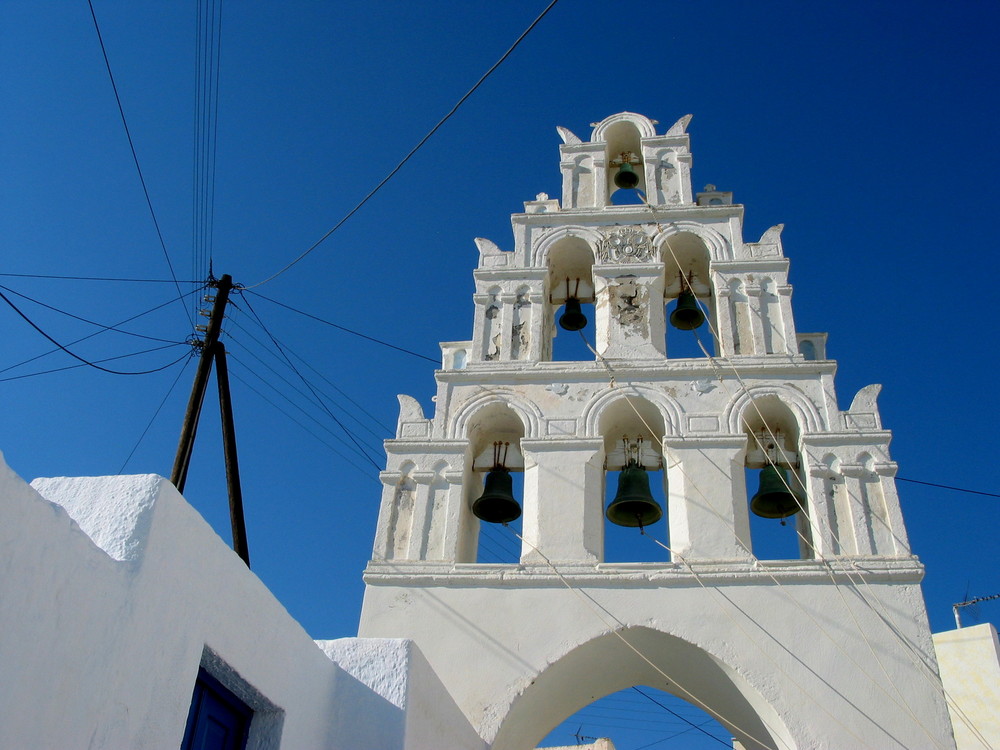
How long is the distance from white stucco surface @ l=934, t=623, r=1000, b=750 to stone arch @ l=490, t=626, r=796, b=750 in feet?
8.57

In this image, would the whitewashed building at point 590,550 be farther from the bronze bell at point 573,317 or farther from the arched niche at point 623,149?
the arched niche at point 623,149

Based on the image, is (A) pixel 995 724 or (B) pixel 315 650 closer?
(B) pixel 315 650

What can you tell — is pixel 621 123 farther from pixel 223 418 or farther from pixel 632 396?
pixel 223 418

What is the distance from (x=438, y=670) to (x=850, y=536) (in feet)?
11.8

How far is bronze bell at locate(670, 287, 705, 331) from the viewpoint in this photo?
1077 centimetres

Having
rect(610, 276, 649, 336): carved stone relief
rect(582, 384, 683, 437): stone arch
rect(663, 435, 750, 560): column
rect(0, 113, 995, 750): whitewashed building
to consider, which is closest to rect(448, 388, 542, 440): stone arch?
rect(0, 113, 995, 750): whitewashed building

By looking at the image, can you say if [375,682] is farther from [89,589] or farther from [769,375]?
[769,375]

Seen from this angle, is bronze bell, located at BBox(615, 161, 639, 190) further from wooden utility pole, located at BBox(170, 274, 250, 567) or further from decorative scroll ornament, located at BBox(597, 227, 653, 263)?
wooden utility pole, located at BBox(170, 274, 250, 567)

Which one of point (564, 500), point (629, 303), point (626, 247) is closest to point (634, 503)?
point (564, 500)

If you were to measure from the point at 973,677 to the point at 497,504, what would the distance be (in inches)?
198

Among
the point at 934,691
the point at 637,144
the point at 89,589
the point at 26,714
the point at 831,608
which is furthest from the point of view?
the point at 637,144

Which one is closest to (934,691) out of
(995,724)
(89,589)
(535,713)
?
(995,724)

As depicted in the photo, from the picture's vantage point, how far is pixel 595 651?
8070mm

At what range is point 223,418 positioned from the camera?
11.0m
